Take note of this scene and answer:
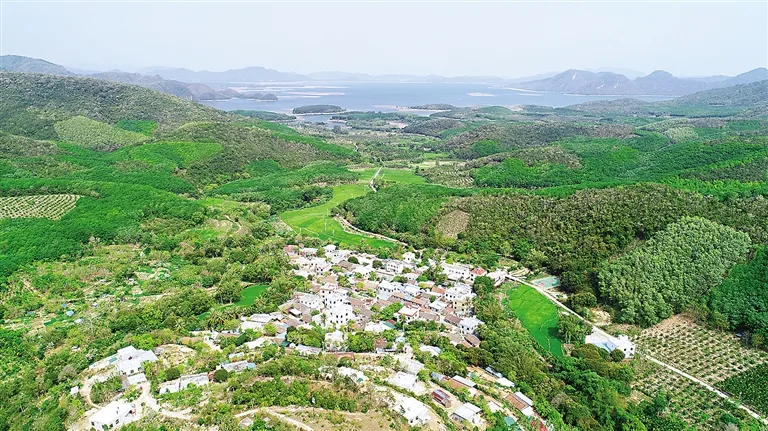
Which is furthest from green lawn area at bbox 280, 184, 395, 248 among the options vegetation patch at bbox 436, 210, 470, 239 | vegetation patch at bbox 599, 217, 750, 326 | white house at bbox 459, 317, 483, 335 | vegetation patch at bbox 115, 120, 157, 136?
vegetation patch at bbox 115, 120, 157, 136

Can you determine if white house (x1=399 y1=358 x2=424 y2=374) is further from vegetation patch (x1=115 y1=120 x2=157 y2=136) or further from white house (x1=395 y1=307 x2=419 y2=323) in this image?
vegetation patch (x1=115 y1=120 x2=157 y2=136)

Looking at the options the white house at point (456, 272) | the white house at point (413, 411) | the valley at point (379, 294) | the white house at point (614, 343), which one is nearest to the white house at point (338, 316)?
the valley at point (379, 294)

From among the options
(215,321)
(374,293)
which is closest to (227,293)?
(215,321)

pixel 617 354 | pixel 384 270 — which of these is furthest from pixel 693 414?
pixel 384 270

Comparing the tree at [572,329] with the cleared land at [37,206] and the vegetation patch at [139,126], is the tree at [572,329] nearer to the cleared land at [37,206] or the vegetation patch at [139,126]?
the cleared land at [37,206]

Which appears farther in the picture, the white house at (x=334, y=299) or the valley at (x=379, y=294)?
the white house at (x=334, y=299)

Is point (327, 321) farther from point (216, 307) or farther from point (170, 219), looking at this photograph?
point (170, 219)
